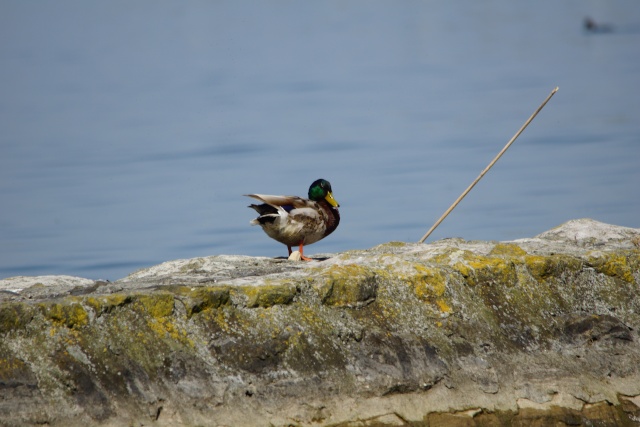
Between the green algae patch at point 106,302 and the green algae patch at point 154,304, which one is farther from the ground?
the green algae patch at point 106,302

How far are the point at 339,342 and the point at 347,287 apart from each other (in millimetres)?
433

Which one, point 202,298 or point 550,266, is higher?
point 202,298

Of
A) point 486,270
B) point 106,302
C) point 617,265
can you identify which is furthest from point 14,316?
point 617,265

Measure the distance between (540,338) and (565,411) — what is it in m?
0.51

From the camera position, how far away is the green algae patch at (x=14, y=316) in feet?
19.3

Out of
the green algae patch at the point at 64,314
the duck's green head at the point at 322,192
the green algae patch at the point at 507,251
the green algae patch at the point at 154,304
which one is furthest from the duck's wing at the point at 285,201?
the green algae patch at the point at 64,314

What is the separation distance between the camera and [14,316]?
5.91 metres

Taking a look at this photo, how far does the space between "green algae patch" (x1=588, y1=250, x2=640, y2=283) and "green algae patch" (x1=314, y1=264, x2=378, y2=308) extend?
5.82 feet

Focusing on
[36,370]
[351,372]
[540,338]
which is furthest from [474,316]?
[36,370]

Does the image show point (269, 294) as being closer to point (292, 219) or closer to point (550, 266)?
point (292, 219)

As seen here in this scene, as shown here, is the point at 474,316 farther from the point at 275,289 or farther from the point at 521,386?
the point at 275,289

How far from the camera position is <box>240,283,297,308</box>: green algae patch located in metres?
6.50

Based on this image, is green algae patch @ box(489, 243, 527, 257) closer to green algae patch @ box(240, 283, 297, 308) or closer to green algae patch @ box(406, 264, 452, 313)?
green algae patch @ box(406, 264, 452, 313)

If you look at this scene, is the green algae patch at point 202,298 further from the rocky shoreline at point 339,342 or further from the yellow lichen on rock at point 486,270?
the yellow lichen on rock at point 486,270
